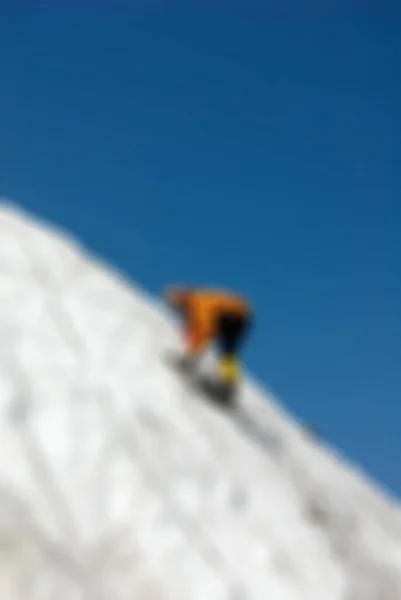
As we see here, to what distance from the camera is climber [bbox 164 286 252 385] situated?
22.0 metres

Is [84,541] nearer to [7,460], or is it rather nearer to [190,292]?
[7,460]

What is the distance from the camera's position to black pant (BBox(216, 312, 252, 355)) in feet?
72.1

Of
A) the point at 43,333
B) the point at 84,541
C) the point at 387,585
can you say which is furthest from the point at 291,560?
the point at 43,333

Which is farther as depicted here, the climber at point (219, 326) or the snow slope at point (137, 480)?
the climber at point (219, 326)

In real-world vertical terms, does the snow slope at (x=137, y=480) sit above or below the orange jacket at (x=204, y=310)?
below

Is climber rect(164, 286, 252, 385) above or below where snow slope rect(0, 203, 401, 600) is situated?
above

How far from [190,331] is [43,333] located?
11.0ft

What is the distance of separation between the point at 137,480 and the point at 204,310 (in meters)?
5.21

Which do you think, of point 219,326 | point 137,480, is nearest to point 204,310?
point 219,326

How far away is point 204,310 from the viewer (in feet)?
72.5

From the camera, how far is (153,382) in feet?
67.8

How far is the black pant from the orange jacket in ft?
0.36

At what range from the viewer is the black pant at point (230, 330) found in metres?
22.0

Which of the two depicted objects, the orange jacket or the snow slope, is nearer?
the snow slope
